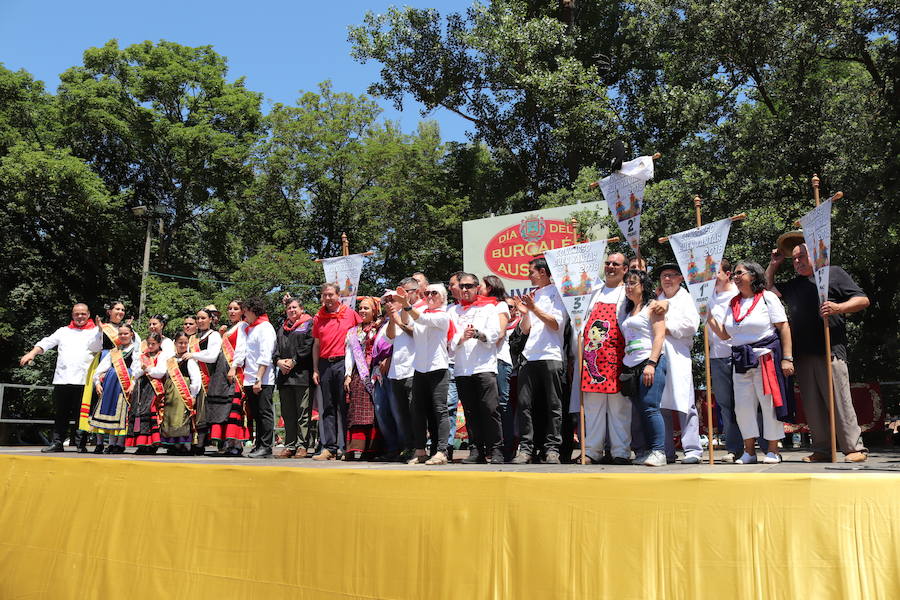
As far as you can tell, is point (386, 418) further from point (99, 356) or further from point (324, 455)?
point (99, 356)

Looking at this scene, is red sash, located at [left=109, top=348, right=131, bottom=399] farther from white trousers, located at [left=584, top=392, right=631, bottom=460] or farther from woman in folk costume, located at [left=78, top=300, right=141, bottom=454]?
white trousers, located at [left=584, top=392, right=631, bottom=460]

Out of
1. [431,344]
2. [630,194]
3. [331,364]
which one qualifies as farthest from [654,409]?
[331,364]

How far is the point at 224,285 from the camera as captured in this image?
95.7 feet

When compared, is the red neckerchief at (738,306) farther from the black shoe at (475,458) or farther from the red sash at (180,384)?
the red sash at (180,384)

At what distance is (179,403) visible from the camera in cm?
946

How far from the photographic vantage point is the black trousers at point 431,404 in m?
6.86

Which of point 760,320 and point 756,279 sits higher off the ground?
point 756,279

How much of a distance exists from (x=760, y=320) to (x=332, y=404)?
4.07 meters

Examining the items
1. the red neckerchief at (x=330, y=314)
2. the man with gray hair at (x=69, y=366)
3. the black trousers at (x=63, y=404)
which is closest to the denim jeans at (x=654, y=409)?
the red neckerchief at (x=330, y=314)

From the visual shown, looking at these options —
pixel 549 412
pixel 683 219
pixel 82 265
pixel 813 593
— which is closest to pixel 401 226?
pixel 82 265

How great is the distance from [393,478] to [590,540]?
0.98 meters

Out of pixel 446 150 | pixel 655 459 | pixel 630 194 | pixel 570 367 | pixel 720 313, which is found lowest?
pixel 655 459

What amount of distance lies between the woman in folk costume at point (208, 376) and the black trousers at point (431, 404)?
292cm

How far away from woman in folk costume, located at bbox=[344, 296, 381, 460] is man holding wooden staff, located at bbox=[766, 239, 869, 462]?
3.70 meters
